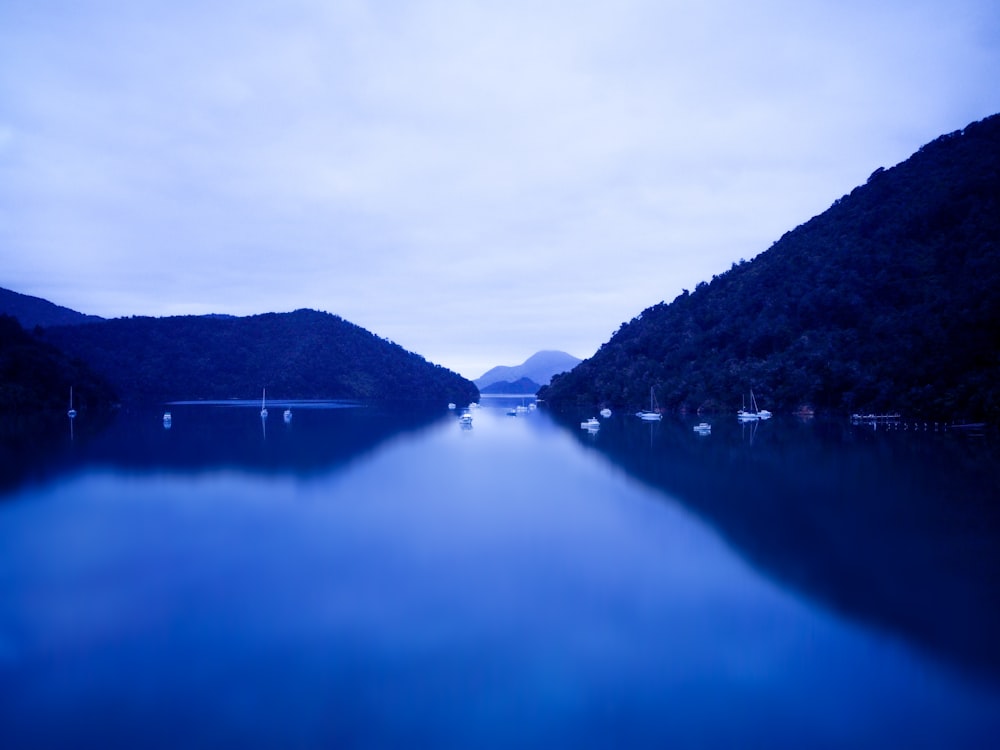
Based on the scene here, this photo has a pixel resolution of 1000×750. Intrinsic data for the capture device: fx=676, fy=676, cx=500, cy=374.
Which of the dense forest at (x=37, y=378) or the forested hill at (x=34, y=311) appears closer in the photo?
the dense forest at (x=37, y=378)

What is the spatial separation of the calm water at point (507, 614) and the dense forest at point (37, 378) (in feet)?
137

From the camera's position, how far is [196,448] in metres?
30.6

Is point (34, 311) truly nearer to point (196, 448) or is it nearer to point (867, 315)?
point (196, 448)

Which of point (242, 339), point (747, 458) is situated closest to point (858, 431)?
point (747, 458)

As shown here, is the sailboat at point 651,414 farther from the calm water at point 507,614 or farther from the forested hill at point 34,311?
the forested hill at point 34,311

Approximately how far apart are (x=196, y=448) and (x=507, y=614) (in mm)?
25974

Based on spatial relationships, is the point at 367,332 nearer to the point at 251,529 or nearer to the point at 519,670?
the point at 251,529

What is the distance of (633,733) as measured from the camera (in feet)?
18.3

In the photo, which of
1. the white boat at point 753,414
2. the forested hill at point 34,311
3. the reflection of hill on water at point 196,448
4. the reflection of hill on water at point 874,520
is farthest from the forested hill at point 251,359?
the reflection of hill on water at point 874,520

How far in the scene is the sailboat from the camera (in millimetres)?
50938

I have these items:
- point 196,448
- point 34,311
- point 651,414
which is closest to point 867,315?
point 651,414

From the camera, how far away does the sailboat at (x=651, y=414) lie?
50.9 metres

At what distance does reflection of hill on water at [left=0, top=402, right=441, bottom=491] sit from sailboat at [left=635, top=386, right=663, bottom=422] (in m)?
17.6

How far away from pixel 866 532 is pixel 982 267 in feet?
129
